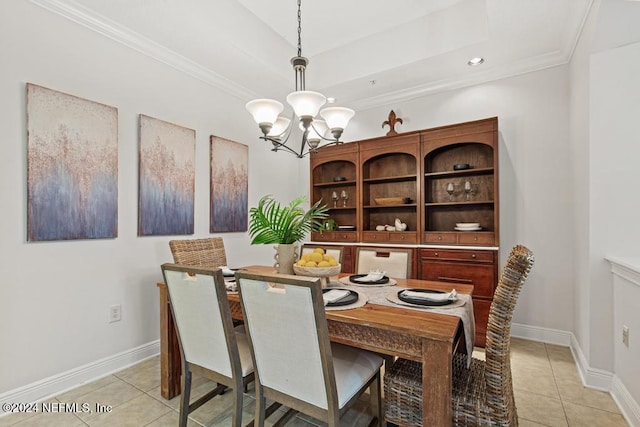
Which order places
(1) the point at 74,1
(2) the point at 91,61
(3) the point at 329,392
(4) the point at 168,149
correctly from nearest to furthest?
1. (3) the point at 329,392
2. (1) the point at 74,1
3. (2) the point at 91,61
4. (4) the point at 168,149

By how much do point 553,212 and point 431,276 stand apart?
1.29m

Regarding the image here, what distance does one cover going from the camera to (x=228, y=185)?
3.51 metres

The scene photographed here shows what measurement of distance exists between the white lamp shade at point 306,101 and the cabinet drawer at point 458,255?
1940mm

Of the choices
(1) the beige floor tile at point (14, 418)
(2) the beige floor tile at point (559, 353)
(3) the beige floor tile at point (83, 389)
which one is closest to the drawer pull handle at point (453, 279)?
(2) the beige floor tile at point (559, 353)

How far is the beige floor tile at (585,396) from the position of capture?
1.95 meters

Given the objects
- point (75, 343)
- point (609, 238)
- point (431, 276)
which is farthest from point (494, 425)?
point (75, 343)

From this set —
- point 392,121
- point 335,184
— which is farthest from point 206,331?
point 392,121

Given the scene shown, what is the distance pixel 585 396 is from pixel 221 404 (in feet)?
7.81

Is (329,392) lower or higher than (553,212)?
lower

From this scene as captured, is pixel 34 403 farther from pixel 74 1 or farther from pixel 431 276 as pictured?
pixel 431 276

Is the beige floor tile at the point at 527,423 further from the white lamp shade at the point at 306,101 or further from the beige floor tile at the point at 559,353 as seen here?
the white lamp shade at the point at 306,101

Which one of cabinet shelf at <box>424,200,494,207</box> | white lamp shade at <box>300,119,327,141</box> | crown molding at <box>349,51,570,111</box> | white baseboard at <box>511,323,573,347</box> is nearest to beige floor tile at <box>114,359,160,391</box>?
white lamp shade at <box>300,119,327,141</box>

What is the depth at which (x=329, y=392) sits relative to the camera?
48.8 inches

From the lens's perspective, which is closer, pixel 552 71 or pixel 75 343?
pixel 75 343
